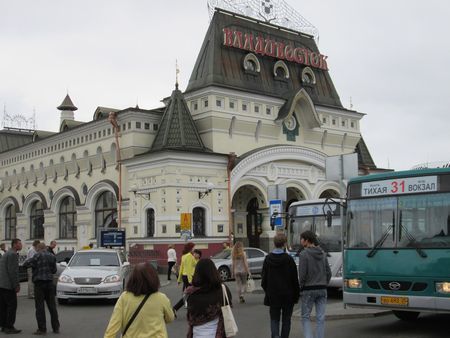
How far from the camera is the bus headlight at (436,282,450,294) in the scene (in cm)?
1088

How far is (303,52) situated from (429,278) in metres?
31.7

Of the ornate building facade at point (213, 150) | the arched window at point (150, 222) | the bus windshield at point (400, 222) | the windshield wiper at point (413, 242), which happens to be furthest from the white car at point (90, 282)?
the arched window at point (150, 222)

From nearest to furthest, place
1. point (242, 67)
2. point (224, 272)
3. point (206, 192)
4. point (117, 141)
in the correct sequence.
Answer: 1. point (224, 272)
2. point (206, 192)
3. point (117, 141)
4. point (242, 67)

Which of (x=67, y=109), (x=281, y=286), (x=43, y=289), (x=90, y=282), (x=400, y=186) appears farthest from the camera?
(x=67, y=109)

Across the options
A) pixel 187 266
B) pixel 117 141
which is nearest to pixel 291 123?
pixel 117 141

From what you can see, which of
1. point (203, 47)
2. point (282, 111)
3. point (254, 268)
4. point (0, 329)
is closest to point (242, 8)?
point (203, 47)

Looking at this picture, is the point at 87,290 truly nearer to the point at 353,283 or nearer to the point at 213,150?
the point at 353,283

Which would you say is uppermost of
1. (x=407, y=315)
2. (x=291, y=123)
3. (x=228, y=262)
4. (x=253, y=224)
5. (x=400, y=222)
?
(x=291, y=123)

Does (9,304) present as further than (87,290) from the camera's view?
No

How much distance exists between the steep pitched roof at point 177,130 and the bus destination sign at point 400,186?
20532mm

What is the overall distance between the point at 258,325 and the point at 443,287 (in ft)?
14.4

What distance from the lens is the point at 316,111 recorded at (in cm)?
3969

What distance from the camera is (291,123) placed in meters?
39.0

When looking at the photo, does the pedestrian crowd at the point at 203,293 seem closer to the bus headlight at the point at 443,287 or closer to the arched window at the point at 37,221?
the bus headlight at the point at 443,287
